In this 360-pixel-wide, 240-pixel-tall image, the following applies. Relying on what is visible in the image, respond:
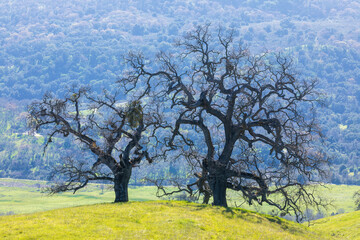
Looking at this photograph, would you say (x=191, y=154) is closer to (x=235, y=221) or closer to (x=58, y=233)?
(x=235, y=221)

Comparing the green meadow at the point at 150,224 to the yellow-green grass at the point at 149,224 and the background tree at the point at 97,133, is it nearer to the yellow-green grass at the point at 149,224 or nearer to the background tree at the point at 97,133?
the yellow-green grass at the point at 149,224

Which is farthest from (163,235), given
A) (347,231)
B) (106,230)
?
(347,231)

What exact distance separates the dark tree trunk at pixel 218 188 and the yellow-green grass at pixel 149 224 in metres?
2.62

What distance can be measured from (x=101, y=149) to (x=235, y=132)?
13.0 m

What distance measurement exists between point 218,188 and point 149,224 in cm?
1300

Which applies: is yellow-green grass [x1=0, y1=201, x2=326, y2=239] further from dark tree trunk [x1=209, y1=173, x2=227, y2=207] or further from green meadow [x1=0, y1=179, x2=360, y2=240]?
dark tree trunk [x1=209, y1=173, x2=227, y2=207]

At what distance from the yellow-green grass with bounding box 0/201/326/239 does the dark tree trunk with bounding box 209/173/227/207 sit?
262cm

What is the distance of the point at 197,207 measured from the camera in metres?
42.4

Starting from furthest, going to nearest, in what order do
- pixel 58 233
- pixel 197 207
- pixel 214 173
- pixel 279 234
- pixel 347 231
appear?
pixel 347 231 → pixel 214 173 → pixel 197 207 → pixel 279 234 → pixel 58 233

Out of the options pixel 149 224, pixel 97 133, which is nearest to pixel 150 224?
pixel 149 224

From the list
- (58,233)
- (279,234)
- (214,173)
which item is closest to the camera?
(58,233)

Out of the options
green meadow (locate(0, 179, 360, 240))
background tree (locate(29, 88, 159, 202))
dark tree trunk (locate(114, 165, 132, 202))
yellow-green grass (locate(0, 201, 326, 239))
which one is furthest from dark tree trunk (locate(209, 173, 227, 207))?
dark tree trunk (locate(114, 165, 132, 202))

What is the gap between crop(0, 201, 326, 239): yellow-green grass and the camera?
31266mm

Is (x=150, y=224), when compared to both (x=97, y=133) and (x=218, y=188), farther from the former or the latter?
(x=97, y=133)
